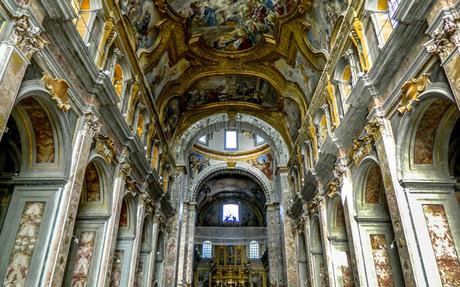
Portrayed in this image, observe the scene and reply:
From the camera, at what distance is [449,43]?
564 centimetres

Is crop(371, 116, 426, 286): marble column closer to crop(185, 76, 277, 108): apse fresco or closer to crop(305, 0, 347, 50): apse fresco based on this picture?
crop(305, 0, 347, 50): apse fresco

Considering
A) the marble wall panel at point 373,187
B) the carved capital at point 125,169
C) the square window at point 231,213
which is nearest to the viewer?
the marble wall panel at point 373,187

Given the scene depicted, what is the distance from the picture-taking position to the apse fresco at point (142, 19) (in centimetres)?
1112

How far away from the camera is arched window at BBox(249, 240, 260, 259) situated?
33.5 metres

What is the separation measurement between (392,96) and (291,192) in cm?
1257

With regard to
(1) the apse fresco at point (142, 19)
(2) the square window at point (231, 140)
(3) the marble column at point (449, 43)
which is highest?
(2) the square window at point (231, 140)

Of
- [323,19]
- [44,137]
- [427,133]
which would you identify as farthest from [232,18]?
[427,133]

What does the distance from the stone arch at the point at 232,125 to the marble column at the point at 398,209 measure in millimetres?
12910

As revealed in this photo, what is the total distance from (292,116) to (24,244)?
14212 millimetres

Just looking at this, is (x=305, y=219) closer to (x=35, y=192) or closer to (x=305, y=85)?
(x=305, y=85)

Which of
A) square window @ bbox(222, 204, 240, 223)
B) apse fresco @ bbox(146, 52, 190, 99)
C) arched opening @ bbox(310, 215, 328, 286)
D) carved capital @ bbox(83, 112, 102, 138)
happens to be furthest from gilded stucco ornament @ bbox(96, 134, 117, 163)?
square window @ bbox(222, 204, 240, 223)

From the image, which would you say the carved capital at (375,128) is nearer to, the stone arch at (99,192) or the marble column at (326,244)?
the marble column at (326,244)

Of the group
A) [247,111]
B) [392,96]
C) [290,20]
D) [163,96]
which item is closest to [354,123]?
[392,96]

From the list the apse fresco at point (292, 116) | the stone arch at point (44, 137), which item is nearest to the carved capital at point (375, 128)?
the stone arch at point (44, 137)
